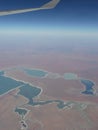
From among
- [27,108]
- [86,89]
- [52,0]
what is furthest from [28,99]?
[52,0]

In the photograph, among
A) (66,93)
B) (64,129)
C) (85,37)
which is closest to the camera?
(64,129)

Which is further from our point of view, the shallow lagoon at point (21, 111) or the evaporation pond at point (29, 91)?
the evaporation pond at point (29, 91)

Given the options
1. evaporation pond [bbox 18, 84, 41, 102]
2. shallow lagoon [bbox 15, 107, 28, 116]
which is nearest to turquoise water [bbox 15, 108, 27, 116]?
shallow lagoon [bbox 15, 107, 28, 116]

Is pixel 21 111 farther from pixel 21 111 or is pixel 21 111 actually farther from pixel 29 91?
pixel 29 91

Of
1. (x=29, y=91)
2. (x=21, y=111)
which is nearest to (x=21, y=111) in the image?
(x=21, y=111)

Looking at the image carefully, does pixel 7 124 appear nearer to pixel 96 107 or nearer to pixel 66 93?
pixel 96 107

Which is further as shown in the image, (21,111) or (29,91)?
(29,91)

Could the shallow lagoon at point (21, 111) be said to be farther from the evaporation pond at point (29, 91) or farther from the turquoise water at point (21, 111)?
the evaporation pond at point (29, 91)

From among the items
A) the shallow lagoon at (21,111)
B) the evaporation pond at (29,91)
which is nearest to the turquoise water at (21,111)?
the shallow lagoon at (21,111)

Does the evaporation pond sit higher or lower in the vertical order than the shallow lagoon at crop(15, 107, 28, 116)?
lower

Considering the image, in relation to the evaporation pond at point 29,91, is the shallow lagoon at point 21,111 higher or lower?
higher

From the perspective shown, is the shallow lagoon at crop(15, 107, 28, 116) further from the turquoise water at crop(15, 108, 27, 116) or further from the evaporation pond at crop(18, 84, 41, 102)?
the evaporation pond at crop(18, 84, 41, 102)
